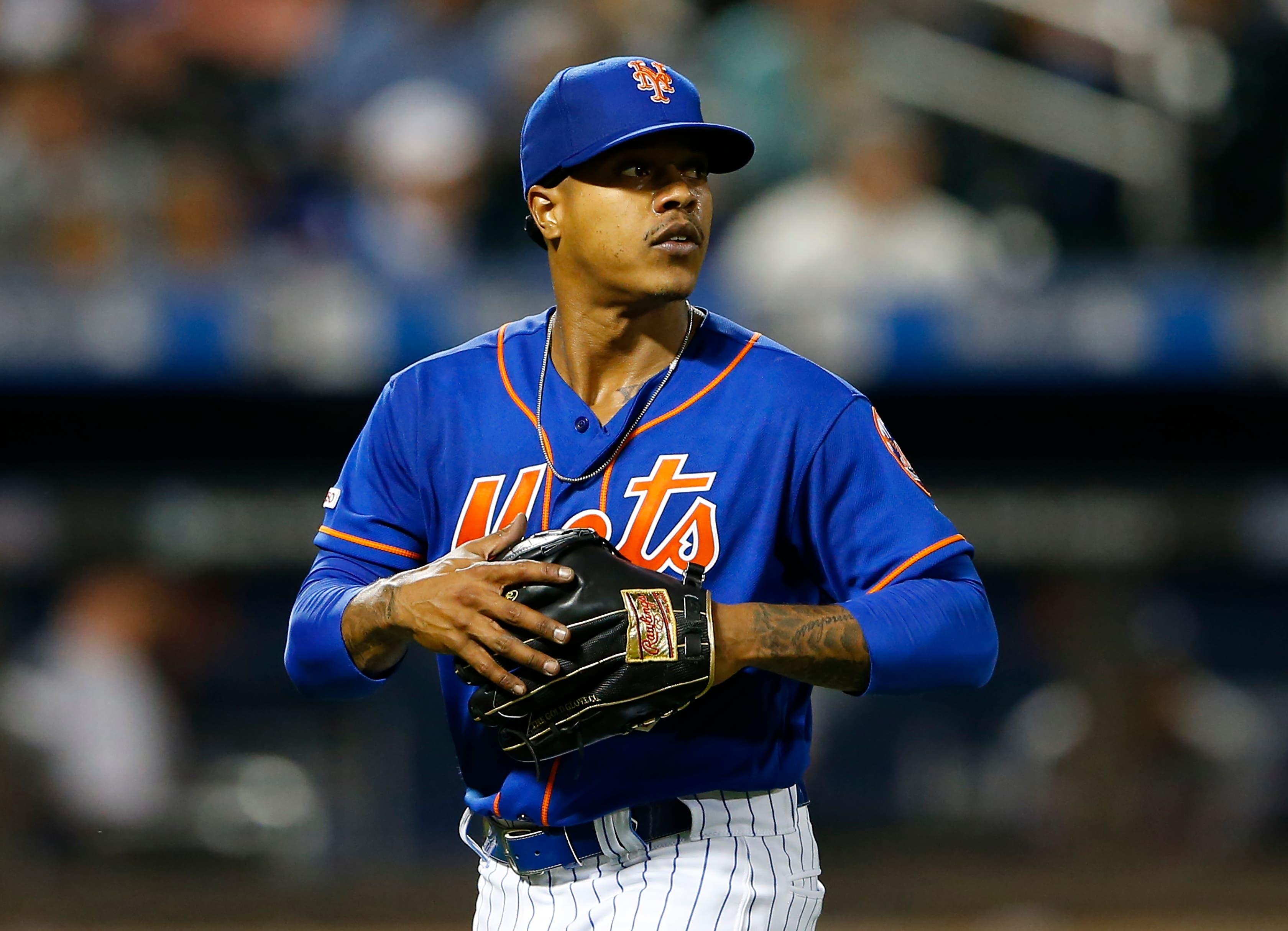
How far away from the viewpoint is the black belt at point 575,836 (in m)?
2.36

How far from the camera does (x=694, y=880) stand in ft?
7.70

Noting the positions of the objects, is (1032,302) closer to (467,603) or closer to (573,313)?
(573,313)

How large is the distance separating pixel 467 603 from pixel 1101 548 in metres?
4.53

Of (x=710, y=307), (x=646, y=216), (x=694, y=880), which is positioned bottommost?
(x=694, y=880)

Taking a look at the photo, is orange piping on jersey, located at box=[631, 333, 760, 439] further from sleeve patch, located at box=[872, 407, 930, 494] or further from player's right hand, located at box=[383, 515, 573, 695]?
player's right hand, located at box=[383, 515, 573, 695]

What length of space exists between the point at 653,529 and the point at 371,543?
16.9 inches

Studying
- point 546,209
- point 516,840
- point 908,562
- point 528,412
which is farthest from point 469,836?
point 546,209

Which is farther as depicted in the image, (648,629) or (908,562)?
(908,562)

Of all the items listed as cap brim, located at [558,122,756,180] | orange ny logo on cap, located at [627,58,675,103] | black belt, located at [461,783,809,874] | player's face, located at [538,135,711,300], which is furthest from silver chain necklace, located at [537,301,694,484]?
black belt, located at [461,783,809,874]

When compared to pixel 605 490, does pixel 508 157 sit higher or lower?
higher

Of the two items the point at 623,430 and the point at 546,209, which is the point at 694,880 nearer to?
the point at 623,430

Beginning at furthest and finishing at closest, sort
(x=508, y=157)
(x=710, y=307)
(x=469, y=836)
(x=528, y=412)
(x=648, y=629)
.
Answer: (x=508, y=157), (x=710, y=307), (x=469, y=836), (x=528, y=412), (x=648, y=629)

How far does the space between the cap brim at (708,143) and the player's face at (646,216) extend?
23mm

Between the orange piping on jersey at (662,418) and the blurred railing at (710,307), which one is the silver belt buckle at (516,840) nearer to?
the orange piping on jersey at (662,418)
